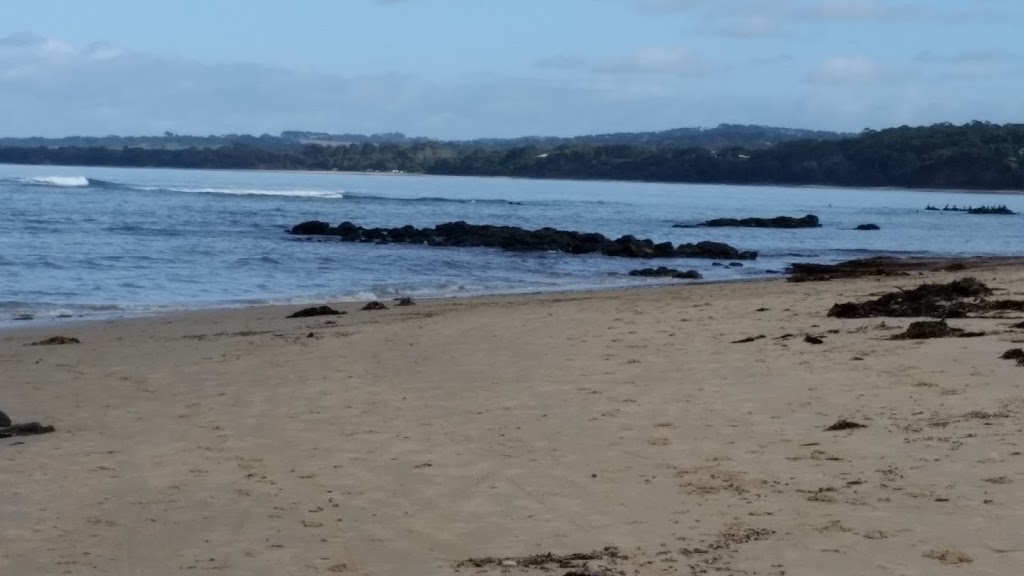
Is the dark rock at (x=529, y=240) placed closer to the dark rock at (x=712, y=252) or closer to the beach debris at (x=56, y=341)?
the dark rock at (x=712, y=252)

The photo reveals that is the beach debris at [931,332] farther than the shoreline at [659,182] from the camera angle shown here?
No

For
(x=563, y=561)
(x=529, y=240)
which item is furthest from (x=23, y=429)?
(x=529, y=240)

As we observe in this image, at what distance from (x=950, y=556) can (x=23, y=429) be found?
5153 mm

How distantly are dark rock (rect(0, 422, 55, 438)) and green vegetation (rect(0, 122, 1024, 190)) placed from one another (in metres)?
112

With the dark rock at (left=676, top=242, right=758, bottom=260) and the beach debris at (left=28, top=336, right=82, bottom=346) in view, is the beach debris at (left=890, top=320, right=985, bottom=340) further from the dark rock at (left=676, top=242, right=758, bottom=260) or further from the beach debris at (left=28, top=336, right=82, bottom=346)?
the dark rock at (left=676, top=242, right=758, bottom=260)

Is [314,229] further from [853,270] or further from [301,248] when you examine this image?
[853,270]

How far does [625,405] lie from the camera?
25.6 ft

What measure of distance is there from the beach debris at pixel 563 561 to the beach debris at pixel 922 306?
7487 millimetres

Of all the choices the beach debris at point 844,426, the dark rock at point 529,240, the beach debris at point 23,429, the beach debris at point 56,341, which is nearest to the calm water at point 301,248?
the dark rock at point 529,240

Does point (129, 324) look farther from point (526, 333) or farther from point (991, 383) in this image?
point (991, 383)

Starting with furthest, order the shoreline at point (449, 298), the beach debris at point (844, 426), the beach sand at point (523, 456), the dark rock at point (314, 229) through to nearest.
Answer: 1. the dark rock at point (314, 229)
2. the shoreline at point (449, 298)
3. the beach debris at point (844, 426)
4. the beach sand at point (523, 456)

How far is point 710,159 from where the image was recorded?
128 metres

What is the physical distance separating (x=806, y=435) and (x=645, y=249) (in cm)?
2590

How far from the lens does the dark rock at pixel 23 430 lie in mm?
7156
